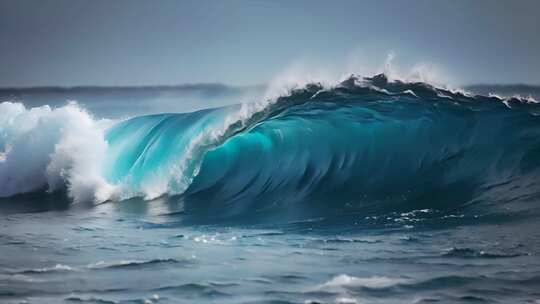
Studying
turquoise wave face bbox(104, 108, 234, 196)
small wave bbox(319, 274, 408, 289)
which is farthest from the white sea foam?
small wave bbox(319, 274, 408, 289)

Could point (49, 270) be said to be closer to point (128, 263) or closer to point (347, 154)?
point (128, 263)

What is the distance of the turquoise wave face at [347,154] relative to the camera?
15.2 ft

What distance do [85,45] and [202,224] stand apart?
254 cm

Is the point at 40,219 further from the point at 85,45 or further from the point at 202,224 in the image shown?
the point at 85,45

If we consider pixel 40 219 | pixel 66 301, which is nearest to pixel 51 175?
pixel 40 219

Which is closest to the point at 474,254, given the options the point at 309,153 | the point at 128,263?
the point at 128,263

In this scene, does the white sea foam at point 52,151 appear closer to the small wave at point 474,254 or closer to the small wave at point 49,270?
the small wave at point 49,270

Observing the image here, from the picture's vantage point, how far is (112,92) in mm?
6312

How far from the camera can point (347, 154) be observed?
543 centimetres

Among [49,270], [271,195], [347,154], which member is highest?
[347,154]

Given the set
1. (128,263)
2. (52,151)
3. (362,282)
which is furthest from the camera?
(52,151)

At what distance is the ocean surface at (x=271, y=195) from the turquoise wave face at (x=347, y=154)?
0.05 feet

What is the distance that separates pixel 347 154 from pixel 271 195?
36.5 inches

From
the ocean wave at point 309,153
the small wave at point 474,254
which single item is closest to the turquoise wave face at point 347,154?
the ocean wave at point 309,153
